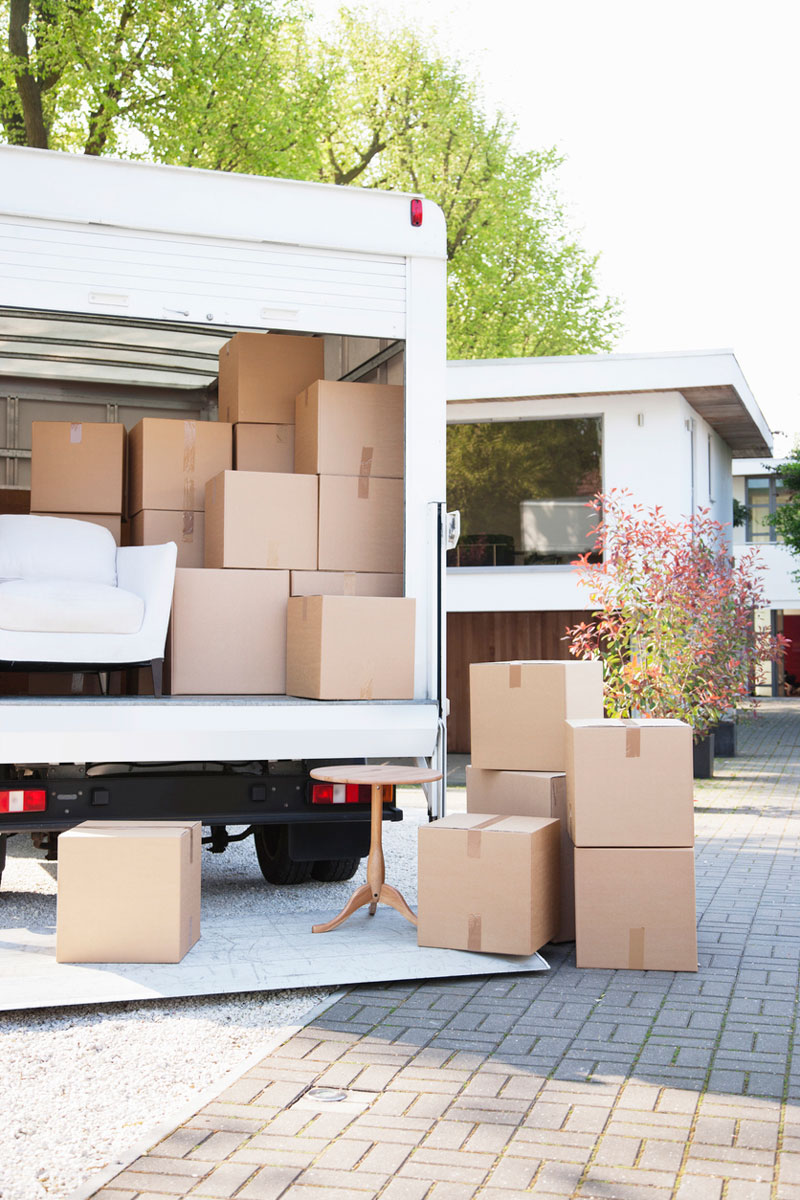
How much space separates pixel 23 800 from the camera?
505 centimetres

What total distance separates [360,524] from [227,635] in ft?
2.81

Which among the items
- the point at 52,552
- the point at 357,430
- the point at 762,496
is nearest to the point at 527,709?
the point at 357,430

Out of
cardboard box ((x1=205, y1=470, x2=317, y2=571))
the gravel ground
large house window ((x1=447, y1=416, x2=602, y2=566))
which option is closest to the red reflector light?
the gravel ground

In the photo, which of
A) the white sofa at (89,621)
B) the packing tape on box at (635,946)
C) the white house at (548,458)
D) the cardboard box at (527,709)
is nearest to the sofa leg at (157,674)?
the white sofa at (89,621)

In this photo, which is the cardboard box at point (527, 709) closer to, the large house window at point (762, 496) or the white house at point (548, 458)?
the white house at point (548, 458)

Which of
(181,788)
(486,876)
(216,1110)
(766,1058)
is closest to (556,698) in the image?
(486,876)

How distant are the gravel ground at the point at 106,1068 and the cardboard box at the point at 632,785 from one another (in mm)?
1186

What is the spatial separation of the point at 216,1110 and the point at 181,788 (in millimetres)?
2102

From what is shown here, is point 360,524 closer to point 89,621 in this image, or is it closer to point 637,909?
point 89,621

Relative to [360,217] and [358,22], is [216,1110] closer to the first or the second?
[360,217]

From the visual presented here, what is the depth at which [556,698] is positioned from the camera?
548 cm

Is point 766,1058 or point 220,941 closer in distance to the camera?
point 766,1058

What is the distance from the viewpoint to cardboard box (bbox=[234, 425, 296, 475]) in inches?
275

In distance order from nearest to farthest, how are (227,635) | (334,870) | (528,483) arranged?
(227,635) → (334,870) → (528,483)
